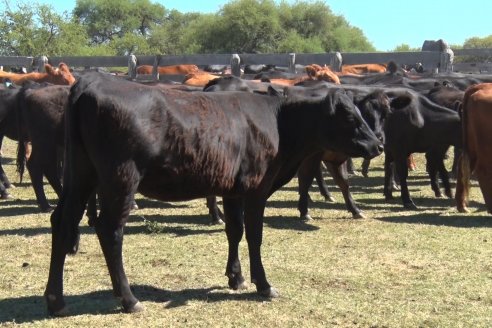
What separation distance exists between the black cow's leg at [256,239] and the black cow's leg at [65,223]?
48.0 inches

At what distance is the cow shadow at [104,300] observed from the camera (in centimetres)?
559

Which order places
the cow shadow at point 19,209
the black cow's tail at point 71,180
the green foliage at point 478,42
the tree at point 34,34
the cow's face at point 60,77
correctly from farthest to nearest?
the green foliage at point 478,42 → the tree at point 34,34 → the cow's face at point 60,77 → the cow shadow at point 19,209 → the black cow's tail at point 71,180

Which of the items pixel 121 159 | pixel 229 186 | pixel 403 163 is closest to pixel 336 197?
pixel 403 163

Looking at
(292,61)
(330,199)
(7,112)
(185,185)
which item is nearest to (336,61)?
(292,61)

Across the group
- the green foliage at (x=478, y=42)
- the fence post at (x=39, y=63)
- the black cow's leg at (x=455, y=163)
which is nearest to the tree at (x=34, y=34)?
the fence post at (x=39, y=63)

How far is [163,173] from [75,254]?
2433mm

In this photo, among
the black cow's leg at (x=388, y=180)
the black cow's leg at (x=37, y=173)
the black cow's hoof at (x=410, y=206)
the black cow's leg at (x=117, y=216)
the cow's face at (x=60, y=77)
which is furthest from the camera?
the cow's face at (x=60, y=77)

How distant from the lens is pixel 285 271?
6941 millimetres

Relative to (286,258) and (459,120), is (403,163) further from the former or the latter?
(286,258)

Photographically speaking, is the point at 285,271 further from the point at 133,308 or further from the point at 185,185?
the point at 133,308

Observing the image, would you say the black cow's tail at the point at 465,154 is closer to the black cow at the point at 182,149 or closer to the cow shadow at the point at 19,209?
the black cow at the point at 182,149

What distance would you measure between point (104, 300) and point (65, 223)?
71 centimetres

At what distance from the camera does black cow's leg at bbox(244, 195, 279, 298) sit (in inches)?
238

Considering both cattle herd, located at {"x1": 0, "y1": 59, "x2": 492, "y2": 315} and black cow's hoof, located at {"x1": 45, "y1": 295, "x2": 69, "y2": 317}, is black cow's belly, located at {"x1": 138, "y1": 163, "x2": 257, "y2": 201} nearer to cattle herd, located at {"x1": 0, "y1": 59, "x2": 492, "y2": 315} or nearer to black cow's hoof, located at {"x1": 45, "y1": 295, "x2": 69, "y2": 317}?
cattle herd, located at {"x1": 0, "y1": 59, "x2": 492, "y2": 315}
